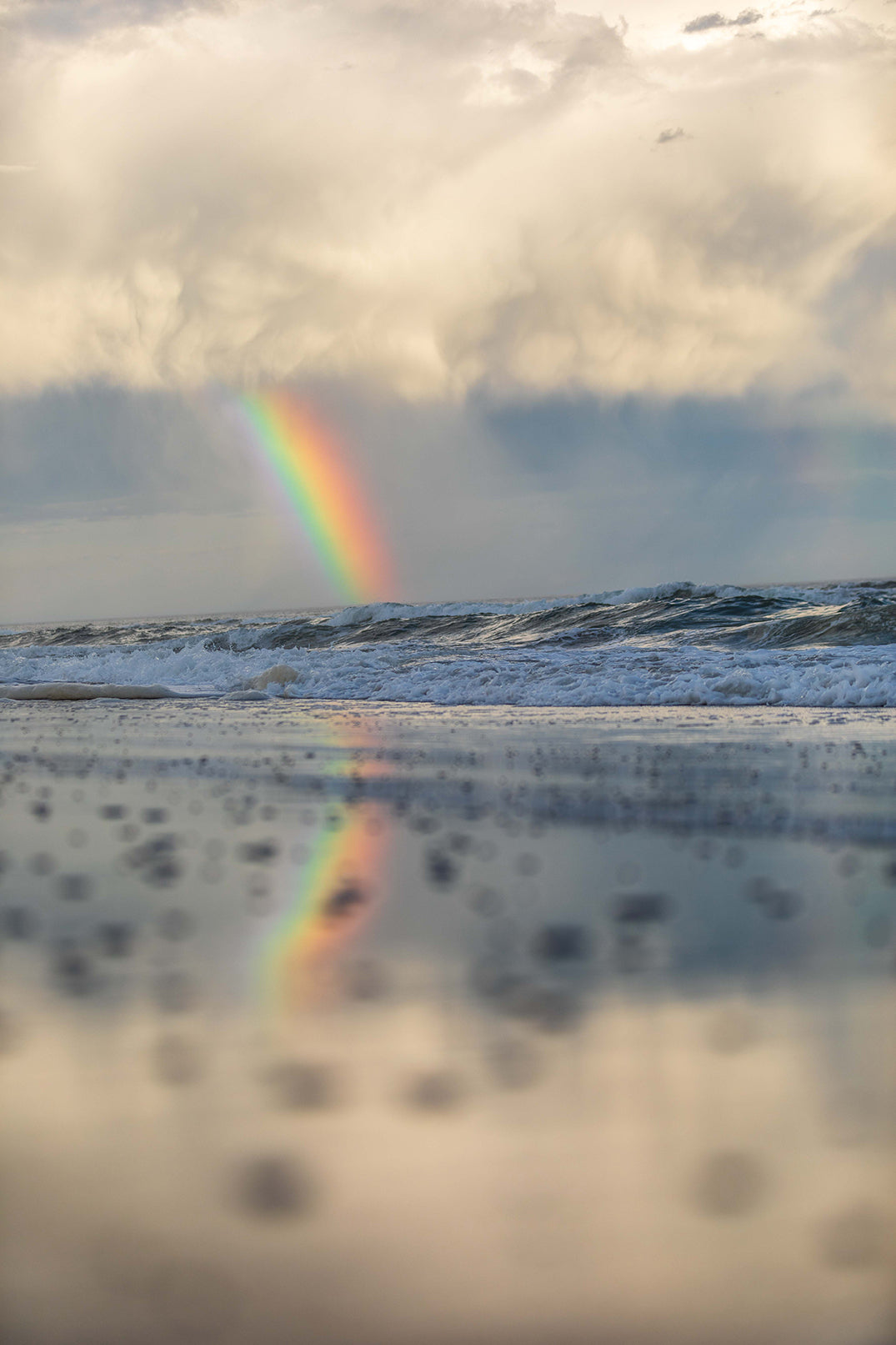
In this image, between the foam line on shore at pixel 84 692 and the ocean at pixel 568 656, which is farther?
the foam line on shore at pixel 84 692

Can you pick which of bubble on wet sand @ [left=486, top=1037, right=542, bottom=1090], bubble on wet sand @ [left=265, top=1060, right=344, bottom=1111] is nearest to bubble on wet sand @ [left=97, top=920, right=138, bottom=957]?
bubble on wet sand @ [left=265, top=1060, right=344, bottom=1111]

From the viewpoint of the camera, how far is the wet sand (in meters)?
1.57

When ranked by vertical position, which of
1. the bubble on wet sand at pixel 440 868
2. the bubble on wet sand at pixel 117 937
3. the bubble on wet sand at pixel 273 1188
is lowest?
the bubble on wet sand at pixel 273 1188

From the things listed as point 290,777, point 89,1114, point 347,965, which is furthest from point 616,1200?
point 290,777

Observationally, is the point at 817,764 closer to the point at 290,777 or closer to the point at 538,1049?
the point at 290,777

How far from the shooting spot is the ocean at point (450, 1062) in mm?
1578

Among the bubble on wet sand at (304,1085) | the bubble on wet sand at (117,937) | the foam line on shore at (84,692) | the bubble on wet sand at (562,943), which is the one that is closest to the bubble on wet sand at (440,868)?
the bubble on wet sand at (562,943)

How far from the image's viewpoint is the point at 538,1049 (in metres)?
2.41

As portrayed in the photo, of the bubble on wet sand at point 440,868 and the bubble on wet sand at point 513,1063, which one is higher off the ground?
the bubble on wet sand at point 440,868

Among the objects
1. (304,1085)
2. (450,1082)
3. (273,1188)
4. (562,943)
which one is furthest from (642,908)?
(273,1188)

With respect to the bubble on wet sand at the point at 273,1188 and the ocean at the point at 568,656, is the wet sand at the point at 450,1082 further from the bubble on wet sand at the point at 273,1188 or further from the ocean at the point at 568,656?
the ocean at the point at 568,656

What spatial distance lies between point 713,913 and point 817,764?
3.97m

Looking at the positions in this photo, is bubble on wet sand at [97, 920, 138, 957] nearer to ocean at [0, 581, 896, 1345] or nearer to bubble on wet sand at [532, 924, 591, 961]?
ocean at [0, 581, 896, 1345]

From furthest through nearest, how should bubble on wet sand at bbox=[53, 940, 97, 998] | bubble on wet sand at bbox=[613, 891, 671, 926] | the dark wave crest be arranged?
the dark wave crest
bubble on wet sand at bbox=[613, 891, 671, 926]
bubble on wet sand at bbox=[53, 940, 97, 998]
